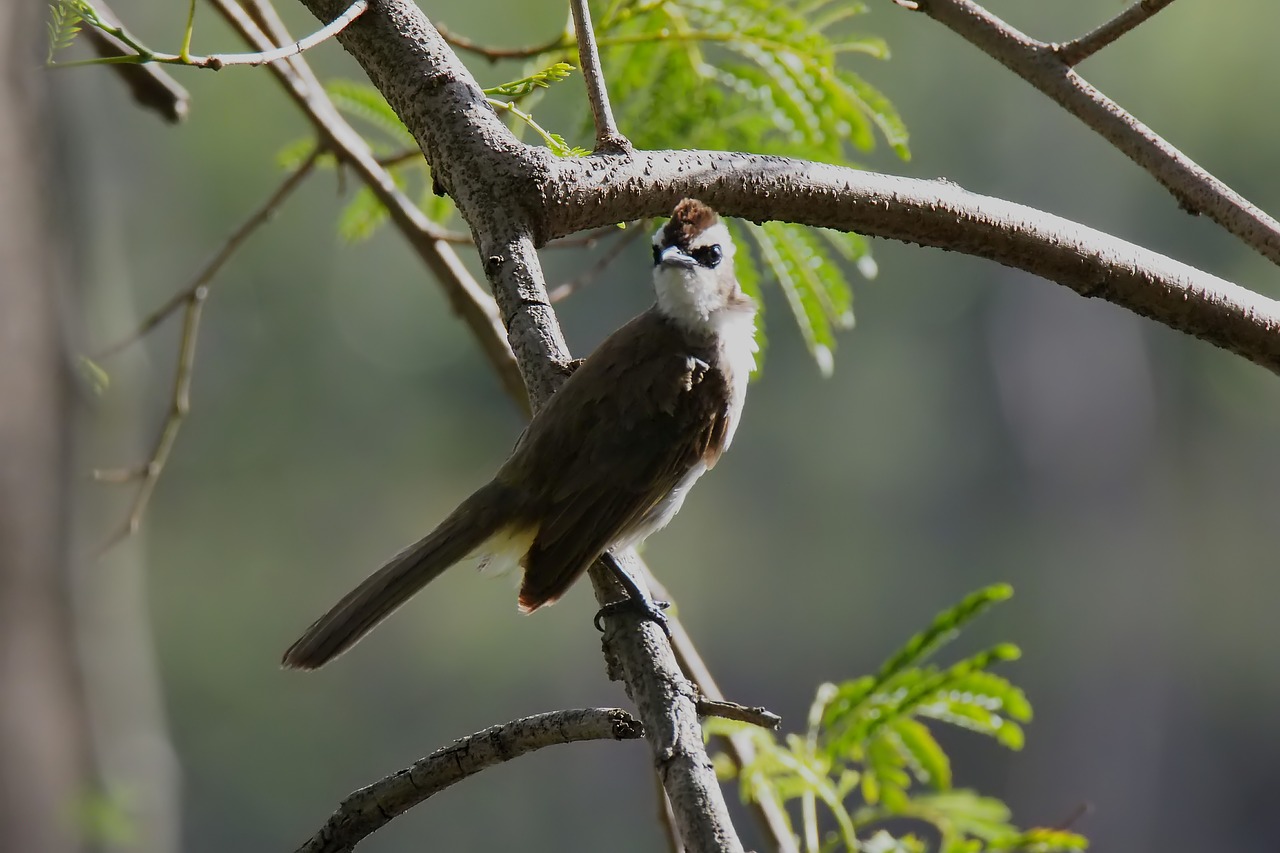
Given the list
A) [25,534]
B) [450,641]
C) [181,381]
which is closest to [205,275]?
[181,381]

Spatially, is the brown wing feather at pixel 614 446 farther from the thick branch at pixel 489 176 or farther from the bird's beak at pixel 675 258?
the thick branch at pixel 489 176

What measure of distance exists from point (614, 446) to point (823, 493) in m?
14.1

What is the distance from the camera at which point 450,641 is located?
671 inches

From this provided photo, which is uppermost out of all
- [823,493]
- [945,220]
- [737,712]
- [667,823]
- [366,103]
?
→ [823,493]

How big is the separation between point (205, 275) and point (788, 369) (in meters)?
12.5

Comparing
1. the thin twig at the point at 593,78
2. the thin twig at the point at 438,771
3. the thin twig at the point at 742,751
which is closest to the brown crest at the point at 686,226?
the thin twig at the point at 593,78

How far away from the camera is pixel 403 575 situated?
6.33ft

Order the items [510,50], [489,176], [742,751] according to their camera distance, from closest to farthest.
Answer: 1. [489,176]
2. [742,751]
3. [510,50]

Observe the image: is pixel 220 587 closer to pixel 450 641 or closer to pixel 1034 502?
pixel 450 641

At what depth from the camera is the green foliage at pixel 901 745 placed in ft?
6.39

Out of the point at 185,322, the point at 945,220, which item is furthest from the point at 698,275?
the point at 185,322

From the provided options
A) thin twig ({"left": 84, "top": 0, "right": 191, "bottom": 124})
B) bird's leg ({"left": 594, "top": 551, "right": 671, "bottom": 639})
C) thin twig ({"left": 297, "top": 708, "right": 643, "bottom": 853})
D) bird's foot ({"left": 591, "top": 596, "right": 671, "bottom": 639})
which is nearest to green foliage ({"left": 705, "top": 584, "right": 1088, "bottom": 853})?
bird's leg ({"left": 594, "top": 551, "right": 671, "bottom": 639})

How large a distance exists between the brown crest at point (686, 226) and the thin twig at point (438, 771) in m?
1.10

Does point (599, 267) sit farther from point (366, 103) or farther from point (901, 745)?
point (901, 745)
